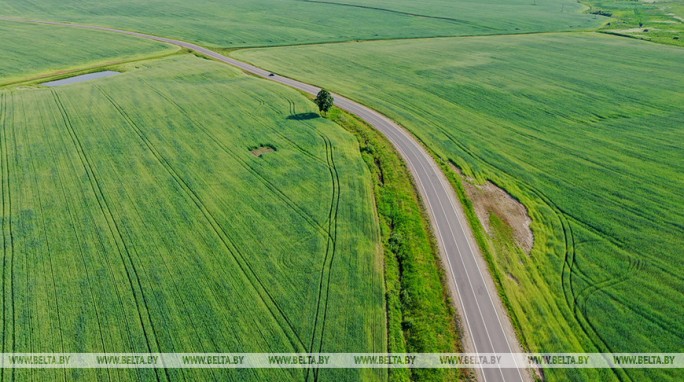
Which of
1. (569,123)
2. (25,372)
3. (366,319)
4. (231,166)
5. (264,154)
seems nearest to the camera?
(25,372)

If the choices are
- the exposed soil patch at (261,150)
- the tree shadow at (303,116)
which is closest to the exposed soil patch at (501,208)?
the exposed soil patch at (261,150)

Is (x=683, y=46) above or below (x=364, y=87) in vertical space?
above

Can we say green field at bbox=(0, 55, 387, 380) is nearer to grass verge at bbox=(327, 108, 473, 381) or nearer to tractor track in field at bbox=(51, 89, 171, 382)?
tractor track in field at bbox=(51, 89, 171, 382)

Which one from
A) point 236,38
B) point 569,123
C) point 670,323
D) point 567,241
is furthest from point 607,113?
point 236,38

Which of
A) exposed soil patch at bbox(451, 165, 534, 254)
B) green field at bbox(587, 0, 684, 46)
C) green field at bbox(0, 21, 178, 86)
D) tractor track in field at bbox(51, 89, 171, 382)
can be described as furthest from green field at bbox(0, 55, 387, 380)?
green field at bbox(587, 0, 684, 46)

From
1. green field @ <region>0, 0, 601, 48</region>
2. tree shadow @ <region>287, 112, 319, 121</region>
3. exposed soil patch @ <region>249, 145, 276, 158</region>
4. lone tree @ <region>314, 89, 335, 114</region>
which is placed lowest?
exposed soil patch @ <region>249, 145, 276, 158</region>

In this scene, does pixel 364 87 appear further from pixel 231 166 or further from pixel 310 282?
pixel 310 282
